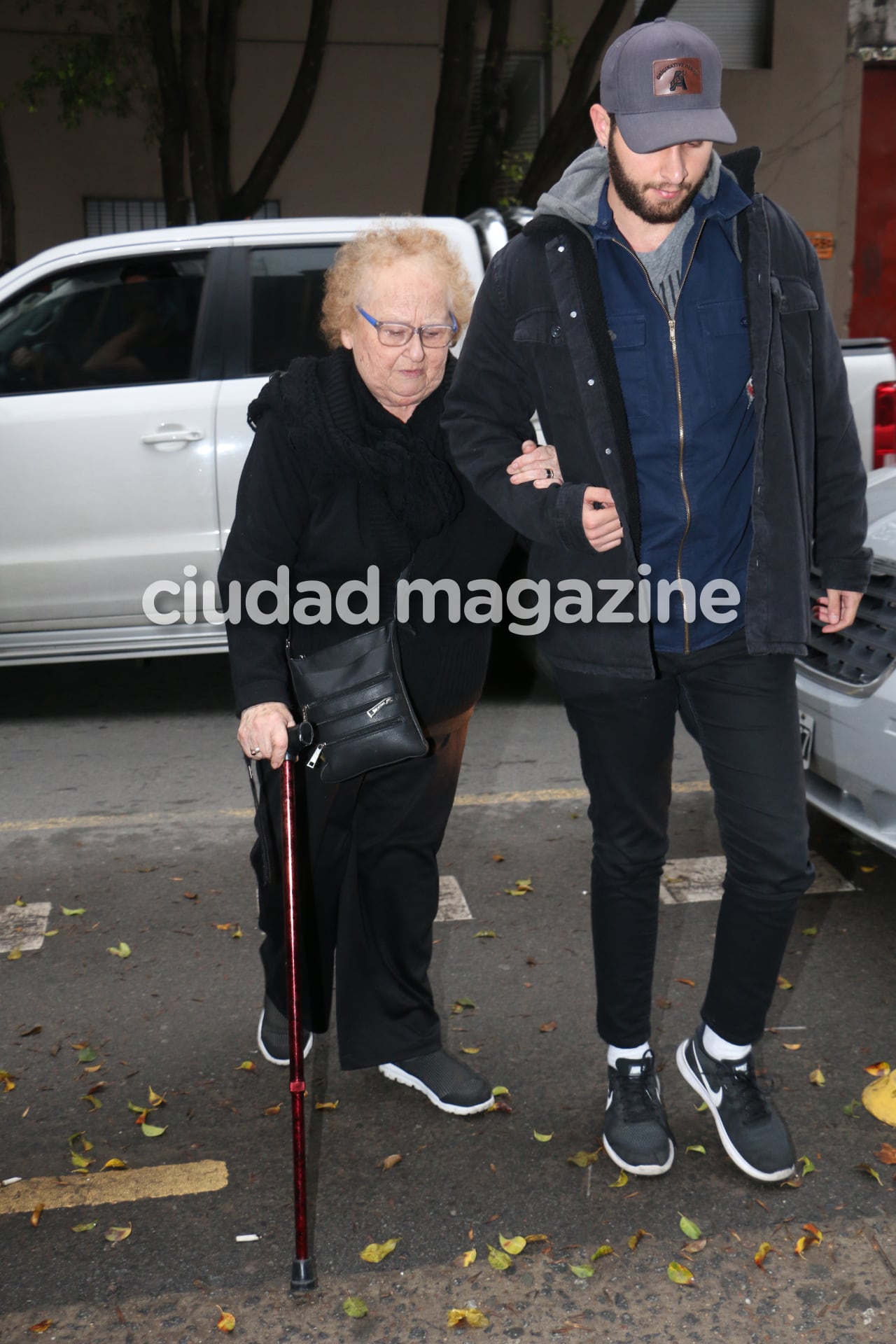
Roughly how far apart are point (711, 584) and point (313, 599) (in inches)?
32.3

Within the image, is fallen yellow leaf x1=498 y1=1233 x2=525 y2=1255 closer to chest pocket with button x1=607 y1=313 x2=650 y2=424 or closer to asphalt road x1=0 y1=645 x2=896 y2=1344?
asphalt road x1=0 y1=645 x2=896 y2=1344

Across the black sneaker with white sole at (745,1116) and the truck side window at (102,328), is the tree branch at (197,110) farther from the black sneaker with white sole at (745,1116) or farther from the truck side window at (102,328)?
the black sneaker with white sole at (745,1116)

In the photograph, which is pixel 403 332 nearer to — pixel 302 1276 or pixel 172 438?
pixel 302 1276

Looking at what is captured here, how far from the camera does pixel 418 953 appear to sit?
3.19 m

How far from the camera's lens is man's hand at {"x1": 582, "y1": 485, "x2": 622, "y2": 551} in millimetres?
2559

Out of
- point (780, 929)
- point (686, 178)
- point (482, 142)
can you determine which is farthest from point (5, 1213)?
point (482, 142)

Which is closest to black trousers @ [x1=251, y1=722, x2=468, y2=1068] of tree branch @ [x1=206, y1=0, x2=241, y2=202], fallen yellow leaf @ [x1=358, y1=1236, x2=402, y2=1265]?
fallen yellow leaf @ [x1=358, y1=1236, x2=402, y2=1265]

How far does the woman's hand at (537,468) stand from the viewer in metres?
2.64

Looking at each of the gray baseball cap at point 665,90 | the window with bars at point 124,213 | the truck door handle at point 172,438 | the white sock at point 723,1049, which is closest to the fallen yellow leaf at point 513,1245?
the white sock at point 723,1049

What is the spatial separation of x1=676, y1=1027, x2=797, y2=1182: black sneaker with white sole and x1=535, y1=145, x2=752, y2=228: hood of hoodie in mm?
1744

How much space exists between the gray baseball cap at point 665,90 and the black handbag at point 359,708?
1068 mm

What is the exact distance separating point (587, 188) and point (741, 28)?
14371 mm

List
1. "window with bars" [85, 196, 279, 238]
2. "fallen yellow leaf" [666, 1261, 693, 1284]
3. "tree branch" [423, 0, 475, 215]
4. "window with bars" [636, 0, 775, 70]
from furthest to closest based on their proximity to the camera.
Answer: "window with bars" [636, 0, 775, 70], "window with bars" [85, 196, 279, 238], "tree branch" [423, 0, 475, 215], "fallen yellow leaf" [666, 1261, 693, 1284]

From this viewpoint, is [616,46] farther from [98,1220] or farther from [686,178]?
[98,1220]
